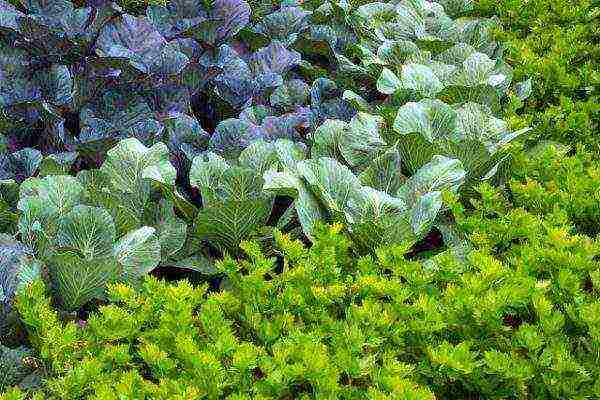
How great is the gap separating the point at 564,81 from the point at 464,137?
88 cm

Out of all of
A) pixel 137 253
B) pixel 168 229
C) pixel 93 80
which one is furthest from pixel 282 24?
pixel 137 253

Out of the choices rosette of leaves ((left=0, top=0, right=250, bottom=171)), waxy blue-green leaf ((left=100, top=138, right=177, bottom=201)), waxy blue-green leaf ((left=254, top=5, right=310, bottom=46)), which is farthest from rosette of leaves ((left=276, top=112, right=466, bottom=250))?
waxy blue-green leaf ((left=254, top=5, right=310, bottom=46))

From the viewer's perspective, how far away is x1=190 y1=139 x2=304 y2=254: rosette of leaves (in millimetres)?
2346

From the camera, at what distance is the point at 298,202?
2.41 meters

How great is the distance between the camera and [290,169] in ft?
8.46

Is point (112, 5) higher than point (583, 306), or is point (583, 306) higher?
point (112, 5)

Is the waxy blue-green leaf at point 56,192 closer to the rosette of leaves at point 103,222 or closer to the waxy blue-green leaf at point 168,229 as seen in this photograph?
the rosette of leaves at point 103,222

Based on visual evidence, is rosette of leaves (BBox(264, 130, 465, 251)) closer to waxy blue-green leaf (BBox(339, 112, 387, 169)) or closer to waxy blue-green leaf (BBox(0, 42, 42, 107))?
waxy blue-green leaf (BBox(339, 112, 387, 169))

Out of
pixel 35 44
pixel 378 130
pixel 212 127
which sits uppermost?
pixel 35 44

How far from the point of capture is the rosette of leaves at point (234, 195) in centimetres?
235

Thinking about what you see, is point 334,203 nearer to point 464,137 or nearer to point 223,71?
point 464,137

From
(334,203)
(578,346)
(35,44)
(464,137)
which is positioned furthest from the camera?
(35,44)

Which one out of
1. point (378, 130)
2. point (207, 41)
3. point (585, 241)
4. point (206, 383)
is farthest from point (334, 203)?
point (207, 41)

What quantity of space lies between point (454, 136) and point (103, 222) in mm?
1242
